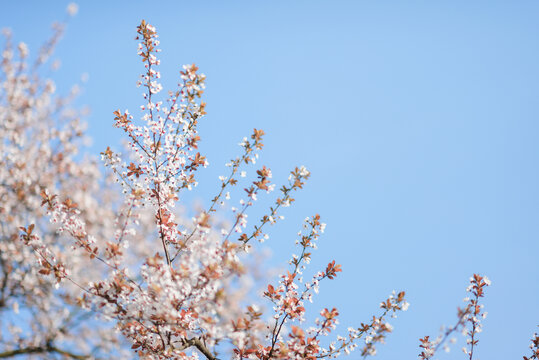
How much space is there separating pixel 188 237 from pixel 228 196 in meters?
0.77

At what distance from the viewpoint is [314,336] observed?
14.7 feet

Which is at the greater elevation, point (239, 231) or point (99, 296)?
point (239, 231)

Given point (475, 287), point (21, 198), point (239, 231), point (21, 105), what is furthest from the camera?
point (21, 105)

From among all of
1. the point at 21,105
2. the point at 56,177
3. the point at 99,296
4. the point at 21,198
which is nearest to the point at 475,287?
the point at 99,296

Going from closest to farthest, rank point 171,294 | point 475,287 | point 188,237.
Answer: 1. point 171,294
2. point 188,237
3. point 475,287

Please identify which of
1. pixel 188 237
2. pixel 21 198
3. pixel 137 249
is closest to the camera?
pixel 188 237

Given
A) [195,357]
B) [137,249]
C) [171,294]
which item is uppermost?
[137,249]

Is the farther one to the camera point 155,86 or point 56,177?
point 56,177

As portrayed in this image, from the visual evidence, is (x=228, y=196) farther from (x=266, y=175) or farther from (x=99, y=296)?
(x=99, y=296)

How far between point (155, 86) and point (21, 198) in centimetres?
354

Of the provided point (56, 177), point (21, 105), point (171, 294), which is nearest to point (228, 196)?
point (171, 294)

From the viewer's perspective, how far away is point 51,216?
14.2 feet

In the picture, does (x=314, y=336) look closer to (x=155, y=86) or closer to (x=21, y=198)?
(x=155, y=86)

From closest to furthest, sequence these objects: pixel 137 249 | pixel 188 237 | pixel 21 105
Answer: pixel 188 237 → pixel 21 105 → pixel 137 249
